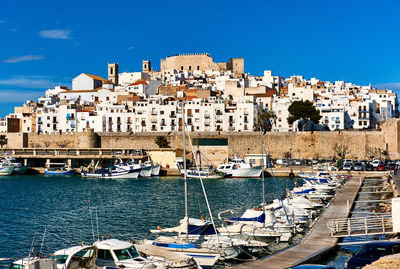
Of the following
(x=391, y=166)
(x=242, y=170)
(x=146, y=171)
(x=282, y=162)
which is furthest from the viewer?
(x=282, y=162)

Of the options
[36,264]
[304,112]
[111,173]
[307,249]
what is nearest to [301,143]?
[304,112]

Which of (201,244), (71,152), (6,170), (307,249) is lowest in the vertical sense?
(307,249)

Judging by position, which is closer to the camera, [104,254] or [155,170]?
[104,254]

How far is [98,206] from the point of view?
32.0 metres

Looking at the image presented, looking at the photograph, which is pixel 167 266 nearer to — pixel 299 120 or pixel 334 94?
pixel 299 120

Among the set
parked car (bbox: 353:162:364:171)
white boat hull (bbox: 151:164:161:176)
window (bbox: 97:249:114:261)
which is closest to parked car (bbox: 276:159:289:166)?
parked car (bbox: 353:162:364:171)

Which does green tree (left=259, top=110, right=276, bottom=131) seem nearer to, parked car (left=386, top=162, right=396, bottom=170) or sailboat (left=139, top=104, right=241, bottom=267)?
parked car (left=386, top=162, right=396, bottom=170)

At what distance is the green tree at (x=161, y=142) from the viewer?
62.4 meters

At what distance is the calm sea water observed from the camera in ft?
72.6

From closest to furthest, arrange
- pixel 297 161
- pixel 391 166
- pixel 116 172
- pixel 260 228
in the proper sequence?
pixel 260 228, pixel 391 166, pixel 116 172, pixel 297 161

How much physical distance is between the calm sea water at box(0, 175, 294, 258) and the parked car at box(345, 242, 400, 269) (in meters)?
10.2

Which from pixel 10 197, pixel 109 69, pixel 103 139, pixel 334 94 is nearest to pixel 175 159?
pixel 103 139

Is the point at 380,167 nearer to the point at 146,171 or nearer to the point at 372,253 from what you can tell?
the point at 146,171

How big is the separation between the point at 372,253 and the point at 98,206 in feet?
70.5
